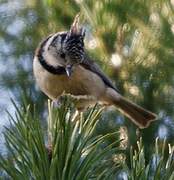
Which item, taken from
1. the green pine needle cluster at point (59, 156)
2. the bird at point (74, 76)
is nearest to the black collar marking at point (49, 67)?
the bird at point (74, 76)

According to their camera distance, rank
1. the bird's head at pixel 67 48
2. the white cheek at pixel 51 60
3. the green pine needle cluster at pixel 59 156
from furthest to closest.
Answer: the white cheek at pixel 51 60 < the bird's head at pixel 67 48 < the green pine needle cluster at pixel 59 156

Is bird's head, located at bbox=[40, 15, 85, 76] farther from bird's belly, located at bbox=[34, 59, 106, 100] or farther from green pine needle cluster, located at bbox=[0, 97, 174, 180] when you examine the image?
green pine needle cluster, located at bbox=[0, 97, 174, 180]

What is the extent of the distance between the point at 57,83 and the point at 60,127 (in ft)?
2.66

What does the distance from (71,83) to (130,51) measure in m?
0.31

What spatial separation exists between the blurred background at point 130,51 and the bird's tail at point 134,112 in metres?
0.02

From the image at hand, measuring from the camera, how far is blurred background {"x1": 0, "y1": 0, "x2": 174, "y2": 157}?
4.39ft

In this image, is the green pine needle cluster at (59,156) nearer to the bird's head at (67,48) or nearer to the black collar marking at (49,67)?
the bird's head at (67,48)

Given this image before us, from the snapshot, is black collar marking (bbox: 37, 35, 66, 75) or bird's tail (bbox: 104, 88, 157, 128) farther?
black collar marking (bbox: 37, 35, 66, 75)

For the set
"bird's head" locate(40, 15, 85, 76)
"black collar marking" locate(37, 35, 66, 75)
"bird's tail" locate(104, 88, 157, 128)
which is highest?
"bird's head" locate(40, 15, 85, 76)

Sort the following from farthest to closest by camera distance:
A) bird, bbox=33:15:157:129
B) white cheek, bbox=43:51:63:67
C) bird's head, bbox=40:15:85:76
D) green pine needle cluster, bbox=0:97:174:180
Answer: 1. white cheek, bbox=43:51:63:67
2. bird, bbox=33:15:157:129
3. bird's head, bbox=40:15:85:76
4. green pine needle cluster, bbox=0:97:174:180

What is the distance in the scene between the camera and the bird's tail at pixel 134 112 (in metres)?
1.45

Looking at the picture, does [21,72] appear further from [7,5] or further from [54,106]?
[54,106]

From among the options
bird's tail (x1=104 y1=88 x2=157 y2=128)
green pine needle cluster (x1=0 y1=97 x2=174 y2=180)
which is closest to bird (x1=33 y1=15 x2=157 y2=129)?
bird's tail (x1=104 y1=88 x2=157 y2=128)

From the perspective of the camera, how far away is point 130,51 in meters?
1.43
